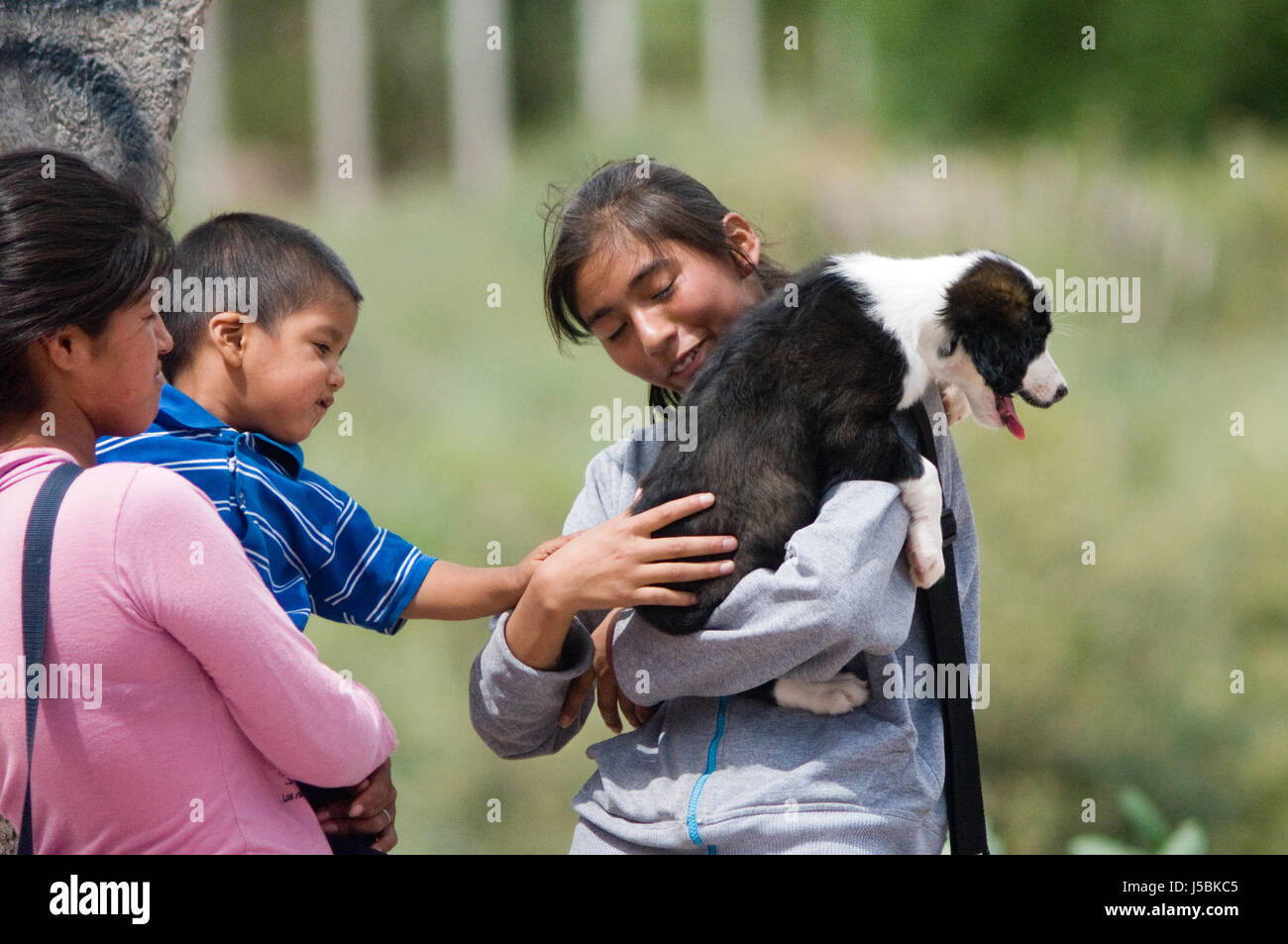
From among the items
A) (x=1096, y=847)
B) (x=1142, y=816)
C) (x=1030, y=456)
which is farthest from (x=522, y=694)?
(x=1030, y=456)

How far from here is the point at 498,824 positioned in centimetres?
526

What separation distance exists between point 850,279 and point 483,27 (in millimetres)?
9431

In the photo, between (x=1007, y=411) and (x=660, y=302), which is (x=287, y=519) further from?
(x=1007, y=411)

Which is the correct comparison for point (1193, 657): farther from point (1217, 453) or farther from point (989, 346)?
point (989, 346)

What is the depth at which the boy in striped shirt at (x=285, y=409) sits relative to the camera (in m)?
1.89

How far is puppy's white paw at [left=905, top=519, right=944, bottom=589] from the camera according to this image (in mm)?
1819

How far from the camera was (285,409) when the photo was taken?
196 centimetres

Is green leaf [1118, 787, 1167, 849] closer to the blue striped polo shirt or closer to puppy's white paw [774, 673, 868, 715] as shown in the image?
puppy's white paw [774, 673, 868, 715]

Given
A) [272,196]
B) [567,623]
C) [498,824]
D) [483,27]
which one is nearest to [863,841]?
[567,623]

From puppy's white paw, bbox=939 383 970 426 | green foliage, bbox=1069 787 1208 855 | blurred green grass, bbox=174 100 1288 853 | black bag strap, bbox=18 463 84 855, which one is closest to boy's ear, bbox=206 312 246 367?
black bag strap, bbox=18 463 84 855

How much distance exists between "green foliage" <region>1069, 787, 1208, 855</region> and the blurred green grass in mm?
96

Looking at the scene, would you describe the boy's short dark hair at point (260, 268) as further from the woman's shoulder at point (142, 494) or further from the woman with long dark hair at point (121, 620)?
the woman's shoulder at point (142, 494)

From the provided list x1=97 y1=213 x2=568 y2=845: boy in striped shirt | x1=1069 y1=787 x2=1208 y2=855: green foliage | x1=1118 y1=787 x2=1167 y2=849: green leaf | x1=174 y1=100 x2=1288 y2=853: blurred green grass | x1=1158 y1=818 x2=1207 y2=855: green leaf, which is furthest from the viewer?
x1=174 y1=100 x2=1288 y2=853: blurred green grass

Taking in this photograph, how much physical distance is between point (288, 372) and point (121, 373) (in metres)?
0.44
